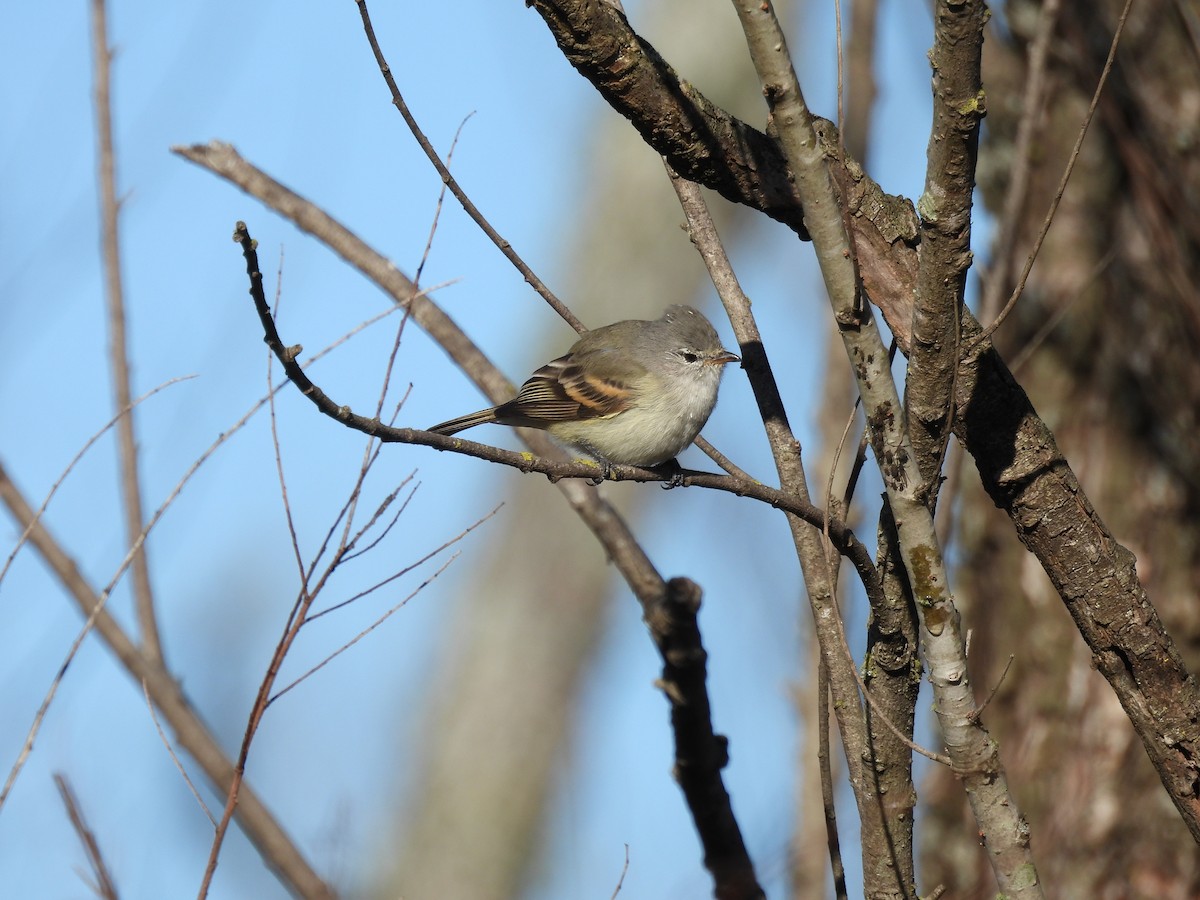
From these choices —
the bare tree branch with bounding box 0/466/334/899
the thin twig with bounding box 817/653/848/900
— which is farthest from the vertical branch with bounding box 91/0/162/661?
the thin twig with bounding box 817/653/848/900

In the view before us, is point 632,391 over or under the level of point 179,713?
over

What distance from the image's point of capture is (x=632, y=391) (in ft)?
17.8

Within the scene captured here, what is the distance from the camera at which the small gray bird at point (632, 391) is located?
16.7 ft

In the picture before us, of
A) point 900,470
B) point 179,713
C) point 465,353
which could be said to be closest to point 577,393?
point 465,353

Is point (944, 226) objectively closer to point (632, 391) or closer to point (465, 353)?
point (465, 353)

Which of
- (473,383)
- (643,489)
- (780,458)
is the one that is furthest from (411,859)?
(780,458)

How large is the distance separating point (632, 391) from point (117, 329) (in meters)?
2.51

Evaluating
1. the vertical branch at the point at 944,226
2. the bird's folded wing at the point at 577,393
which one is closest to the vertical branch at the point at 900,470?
the vertical branch at the point at 944,226

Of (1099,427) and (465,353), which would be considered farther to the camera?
(1099,427)

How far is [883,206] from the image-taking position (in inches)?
112

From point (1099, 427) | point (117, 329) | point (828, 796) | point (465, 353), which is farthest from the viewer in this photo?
point (1099, 427)

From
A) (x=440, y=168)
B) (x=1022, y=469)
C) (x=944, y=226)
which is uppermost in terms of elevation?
(x=440, y=168)

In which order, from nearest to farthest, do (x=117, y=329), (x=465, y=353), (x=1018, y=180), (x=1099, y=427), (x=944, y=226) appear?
1. (x=944, y=226)
2. (x=117, y=329)
3. (x=465, y=353)
4. (x=1018, y=180)
5. (x=1099, y=427)

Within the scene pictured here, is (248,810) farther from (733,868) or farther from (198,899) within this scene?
(733,868)
